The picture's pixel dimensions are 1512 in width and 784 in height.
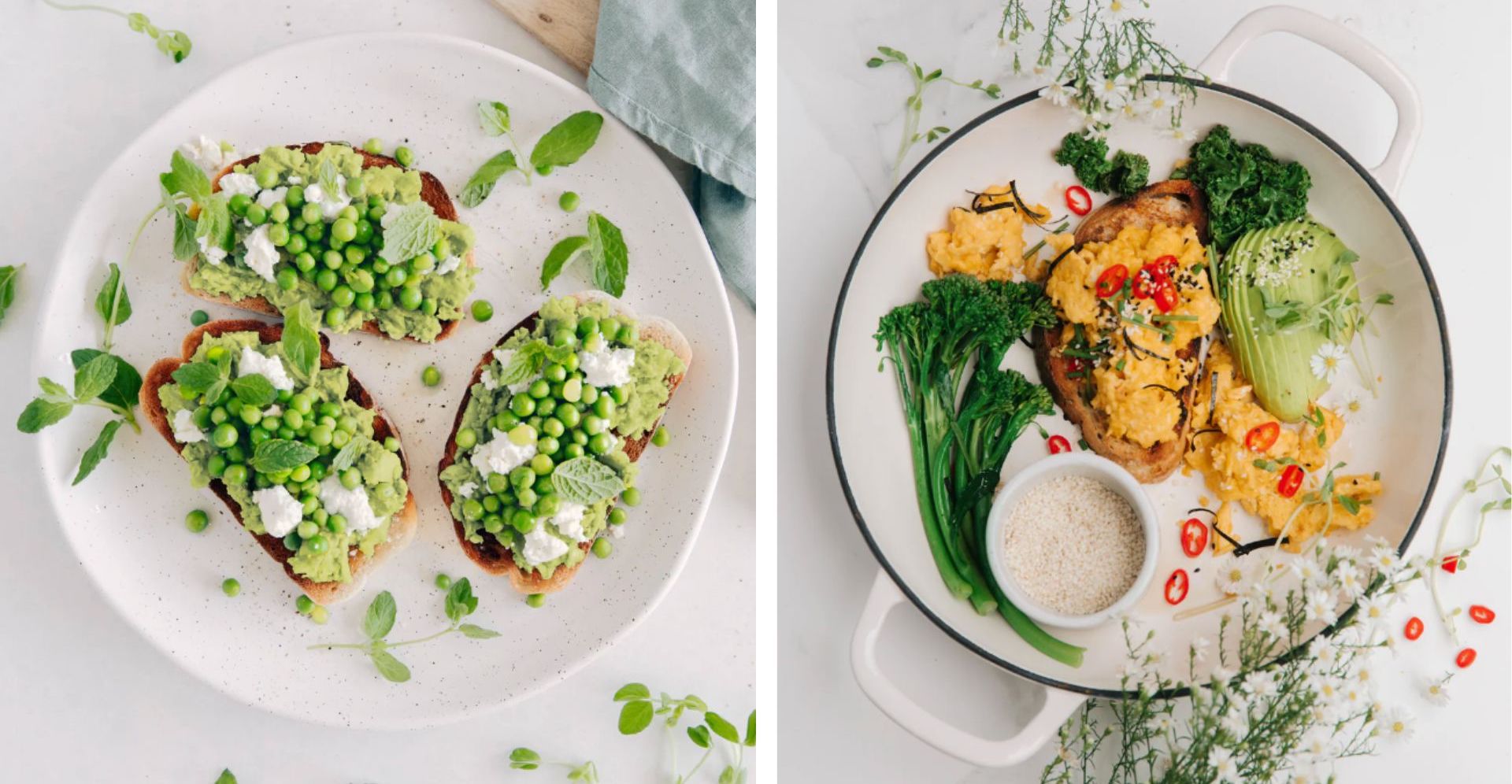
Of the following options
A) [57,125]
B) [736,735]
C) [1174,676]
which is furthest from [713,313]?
[57,125]

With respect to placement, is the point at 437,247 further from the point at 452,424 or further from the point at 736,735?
the point at 736,735

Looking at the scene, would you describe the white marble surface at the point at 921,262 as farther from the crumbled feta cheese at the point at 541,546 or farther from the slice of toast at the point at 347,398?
the slice of toast at the point at 347,398

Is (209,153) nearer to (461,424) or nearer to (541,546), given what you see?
(461,424)

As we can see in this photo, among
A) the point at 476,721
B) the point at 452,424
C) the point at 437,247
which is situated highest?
the point at 437,247

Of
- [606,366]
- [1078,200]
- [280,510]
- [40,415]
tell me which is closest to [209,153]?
[40,415]

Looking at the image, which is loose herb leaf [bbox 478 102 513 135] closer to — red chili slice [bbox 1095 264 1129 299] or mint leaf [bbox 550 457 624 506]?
mint leaf [bbox 550 457 624 506]

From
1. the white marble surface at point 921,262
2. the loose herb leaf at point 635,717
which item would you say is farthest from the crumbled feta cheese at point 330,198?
the loose herb leaf at point 635,717
